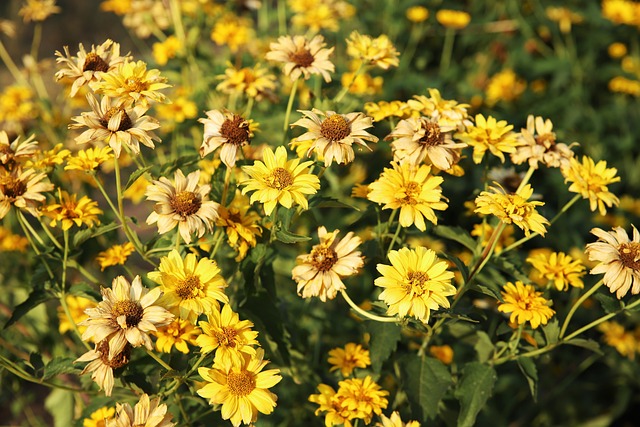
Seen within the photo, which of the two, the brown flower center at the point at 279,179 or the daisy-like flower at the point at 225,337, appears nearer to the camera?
the daisy-like flower at the point at 225,337

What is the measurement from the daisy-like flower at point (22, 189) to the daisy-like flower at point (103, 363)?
1.61ft

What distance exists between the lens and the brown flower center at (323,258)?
1.72 meters

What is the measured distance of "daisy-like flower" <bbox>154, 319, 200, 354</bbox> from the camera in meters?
1.72

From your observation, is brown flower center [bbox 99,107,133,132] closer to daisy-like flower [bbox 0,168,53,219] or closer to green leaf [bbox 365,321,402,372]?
daisy-like flower [bbox 0,168,53,219]

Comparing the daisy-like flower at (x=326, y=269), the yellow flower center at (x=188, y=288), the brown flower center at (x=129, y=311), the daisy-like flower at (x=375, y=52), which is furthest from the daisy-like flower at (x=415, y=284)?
the daisy-like flower at (x=375, y=52)

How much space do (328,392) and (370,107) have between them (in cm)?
96

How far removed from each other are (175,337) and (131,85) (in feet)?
2.42

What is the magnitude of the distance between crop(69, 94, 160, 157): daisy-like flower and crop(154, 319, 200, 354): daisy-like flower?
51cm

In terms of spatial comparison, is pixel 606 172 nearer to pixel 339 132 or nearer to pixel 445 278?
pixel 445 278

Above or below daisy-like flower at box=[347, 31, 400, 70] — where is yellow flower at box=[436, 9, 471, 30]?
below

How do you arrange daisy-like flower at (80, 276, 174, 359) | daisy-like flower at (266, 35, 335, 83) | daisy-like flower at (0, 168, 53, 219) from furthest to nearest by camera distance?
daisy-like flower at (266, 35, 335, 83)
daisy-like flower at (0, 168, 53, 219)
daisy-like flower at (80, 276, 174, 359)

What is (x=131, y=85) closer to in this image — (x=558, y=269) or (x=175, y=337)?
(x=175, y=337)

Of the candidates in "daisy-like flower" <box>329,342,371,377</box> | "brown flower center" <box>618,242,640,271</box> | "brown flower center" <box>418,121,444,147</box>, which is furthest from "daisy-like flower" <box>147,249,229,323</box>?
"brown flower center" <box>618,242,640,271</box>

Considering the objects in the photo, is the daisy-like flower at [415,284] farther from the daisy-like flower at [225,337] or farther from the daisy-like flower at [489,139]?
the daisy-like flower at [489,139]
